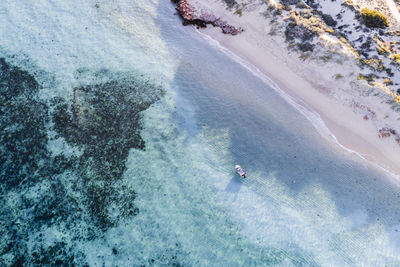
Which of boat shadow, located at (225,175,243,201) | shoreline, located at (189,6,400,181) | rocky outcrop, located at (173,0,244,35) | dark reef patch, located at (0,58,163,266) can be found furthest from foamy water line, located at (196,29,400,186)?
boat shadow, located at (225,175,243,201)

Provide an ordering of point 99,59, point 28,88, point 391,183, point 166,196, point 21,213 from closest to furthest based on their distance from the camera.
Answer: point 21,213, point 166,196, point 391,183, point 28,88, point 99,59

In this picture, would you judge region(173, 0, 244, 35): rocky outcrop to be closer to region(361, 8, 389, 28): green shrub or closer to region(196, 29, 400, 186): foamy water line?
region(196, 29, 400, 186): foamy water line

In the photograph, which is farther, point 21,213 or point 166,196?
point 166,196

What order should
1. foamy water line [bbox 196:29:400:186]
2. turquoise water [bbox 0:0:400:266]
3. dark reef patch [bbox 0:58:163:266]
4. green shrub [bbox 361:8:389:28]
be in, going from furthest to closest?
1. green shrub [bbox 361:8:389:28]
2. foamy water line [bbox 196:29:400:186]
3. turquoise water [bbox 0:0:400:266]
4. dark reef patch [bbox 0:58:163:266]

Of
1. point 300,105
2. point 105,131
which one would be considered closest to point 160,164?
point 105,131

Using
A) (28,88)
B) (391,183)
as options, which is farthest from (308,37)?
(28,88)

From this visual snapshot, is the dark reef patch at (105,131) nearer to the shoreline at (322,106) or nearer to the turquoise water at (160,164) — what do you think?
the turquoise water at (160,164)

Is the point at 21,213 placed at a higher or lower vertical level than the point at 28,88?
lower

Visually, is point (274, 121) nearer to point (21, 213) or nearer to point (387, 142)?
point (387, 142)
